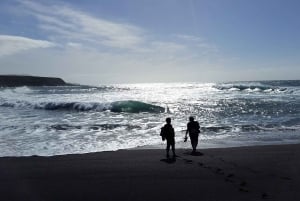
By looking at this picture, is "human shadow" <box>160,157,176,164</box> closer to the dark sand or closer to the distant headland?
the dark sand

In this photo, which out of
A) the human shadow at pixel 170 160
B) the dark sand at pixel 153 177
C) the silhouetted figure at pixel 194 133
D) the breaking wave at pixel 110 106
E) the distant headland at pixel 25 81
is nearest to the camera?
the dark sand at pixel 153 177

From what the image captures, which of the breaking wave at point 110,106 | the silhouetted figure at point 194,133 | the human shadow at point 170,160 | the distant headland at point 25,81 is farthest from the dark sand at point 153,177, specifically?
the distant headland at point 25,81

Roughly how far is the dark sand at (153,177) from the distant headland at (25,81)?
135 meters

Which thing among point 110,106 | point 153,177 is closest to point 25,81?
point 110,106

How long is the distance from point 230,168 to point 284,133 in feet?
26.3

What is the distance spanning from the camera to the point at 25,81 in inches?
5920

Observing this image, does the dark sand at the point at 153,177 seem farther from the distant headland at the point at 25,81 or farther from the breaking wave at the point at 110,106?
the distant headland at the point at 25,81

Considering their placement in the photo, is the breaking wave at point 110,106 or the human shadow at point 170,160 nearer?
the human shadow at point 170,160

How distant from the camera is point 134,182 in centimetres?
739

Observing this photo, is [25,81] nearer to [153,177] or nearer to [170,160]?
[170,160]

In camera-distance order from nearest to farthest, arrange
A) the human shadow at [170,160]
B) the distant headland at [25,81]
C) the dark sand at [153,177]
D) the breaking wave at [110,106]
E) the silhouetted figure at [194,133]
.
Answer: the dark sand at [153,177] → the human shadow at [170,160] → the silhouetted figure at [194,133] → the breaking wave at [110,106] → the distant headland at [25,81]

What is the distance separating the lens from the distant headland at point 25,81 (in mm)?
140025

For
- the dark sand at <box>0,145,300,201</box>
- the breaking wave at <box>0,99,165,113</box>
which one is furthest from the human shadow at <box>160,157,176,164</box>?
the breaking wave at <box>0,99,165,113</box>

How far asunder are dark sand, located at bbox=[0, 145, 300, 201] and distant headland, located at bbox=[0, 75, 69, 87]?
134955 millimetres
